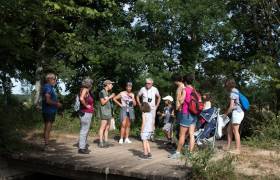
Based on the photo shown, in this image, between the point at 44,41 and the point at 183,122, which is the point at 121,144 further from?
the point at 44,41

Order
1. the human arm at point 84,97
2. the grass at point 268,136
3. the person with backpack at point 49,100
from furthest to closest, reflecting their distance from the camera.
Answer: the grass at point 268,136 → the person with backpack at point 49,100 → the human arm at point 84,97

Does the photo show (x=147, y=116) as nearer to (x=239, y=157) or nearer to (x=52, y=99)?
(x=239, y=157)

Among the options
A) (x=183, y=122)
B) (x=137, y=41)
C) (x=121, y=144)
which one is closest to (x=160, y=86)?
(x=137, y=41)

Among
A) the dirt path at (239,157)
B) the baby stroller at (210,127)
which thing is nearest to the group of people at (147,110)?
the baby stroller at (210,127)

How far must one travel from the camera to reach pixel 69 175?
923cm

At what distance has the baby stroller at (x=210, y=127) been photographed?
33.8 ft

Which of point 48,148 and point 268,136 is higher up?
point 268,136

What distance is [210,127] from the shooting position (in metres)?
10.4

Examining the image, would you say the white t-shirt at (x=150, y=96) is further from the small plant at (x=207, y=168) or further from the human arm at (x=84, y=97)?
the small plant at (x=207, y=168)

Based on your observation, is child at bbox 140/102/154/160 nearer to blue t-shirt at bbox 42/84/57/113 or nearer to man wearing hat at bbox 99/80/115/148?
man wearing hat at bbox 99/80/115/148

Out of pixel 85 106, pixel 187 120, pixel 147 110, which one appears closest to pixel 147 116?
pixel 147 110

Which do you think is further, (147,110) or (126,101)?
(126,101)

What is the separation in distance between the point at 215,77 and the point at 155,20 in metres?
3.28

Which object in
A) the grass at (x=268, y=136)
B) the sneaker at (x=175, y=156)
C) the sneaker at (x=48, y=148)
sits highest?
the grass at (x=268, y=136)
